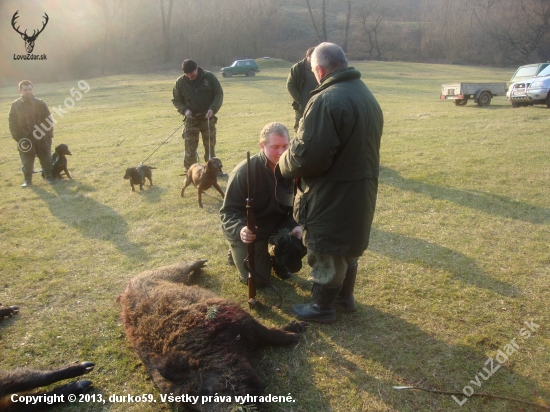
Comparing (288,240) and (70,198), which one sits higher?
(288,240)

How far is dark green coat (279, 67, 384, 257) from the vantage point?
271cm

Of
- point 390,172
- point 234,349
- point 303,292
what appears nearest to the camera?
point 234,349

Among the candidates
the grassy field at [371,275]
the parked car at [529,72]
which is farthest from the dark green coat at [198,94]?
the parked car at [529,72]

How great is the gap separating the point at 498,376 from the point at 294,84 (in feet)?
17.4

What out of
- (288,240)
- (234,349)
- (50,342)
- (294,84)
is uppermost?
(294,84)

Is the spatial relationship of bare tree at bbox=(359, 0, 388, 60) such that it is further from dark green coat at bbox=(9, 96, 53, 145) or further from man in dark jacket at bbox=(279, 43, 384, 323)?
man in dark jacket at bbox=(279, 43, 384, 323)

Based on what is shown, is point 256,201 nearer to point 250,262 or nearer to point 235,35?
point 250,262

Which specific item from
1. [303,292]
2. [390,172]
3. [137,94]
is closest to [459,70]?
[137,94]

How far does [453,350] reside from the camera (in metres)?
3.09

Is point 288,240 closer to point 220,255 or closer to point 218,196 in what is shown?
point 220,255

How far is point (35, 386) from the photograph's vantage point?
9.04 feet

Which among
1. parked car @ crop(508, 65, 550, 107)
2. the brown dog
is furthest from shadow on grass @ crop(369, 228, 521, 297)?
parked car @ crop(508, 65, 550, 107)

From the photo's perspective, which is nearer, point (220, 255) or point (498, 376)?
point (498, 376)

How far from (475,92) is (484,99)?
22.7 inches
